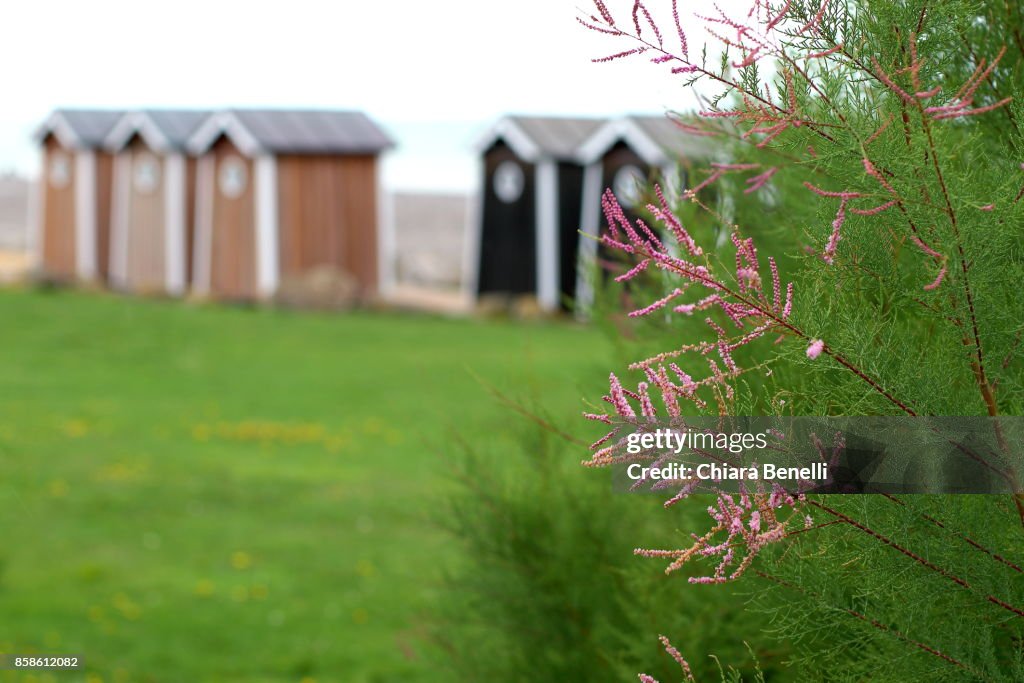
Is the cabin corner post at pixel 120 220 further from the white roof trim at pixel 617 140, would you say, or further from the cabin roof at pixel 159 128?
the white roof trim at pixel 617 140

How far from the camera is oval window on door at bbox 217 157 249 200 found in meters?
24.1

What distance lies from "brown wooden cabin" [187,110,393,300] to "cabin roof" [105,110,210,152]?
2.11 ft

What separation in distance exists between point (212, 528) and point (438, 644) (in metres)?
6.33

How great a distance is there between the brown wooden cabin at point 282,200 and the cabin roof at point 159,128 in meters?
0.64

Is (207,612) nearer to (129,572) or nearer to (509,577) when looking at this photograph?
(129,572)

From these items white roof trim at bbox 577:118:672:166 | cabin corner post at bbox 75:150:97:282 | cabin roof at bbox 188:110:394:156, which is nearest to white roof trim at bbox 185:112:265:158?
cabin roof at bbox 188:110:394:156

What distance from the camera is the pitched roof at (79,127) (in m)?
27.0

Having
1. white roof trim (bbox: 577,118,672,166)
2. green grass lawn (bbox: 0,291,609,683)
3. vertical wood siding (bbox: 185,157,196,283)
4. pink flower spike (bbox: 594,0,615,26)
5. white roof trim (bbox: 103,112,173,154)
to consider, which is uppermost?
white roof trim (bbox: 103,112,173,154)

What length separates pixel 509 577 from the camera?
12.5 feet

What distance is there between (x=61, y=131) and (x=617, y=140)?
1410cm

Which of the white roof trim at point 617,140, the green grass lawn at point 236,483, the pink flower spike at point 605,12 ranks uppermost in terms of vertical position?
the white roof trim at point 617,140

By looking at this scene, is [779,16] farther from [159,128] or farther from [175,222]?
[159,128]

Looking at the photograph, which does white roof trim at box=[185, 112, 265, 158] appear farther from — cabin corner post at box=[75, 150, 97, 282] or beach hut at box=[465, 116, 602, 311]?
beach hut at box=[465, 116, 602, 311]

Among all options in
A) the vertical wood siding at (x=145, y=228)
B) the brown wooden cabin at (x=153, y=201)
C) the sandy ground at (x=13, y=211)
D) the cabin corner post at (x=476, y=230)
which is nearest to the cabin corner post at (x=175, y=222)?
the brown wooden cabin at (x=153, y=201)
